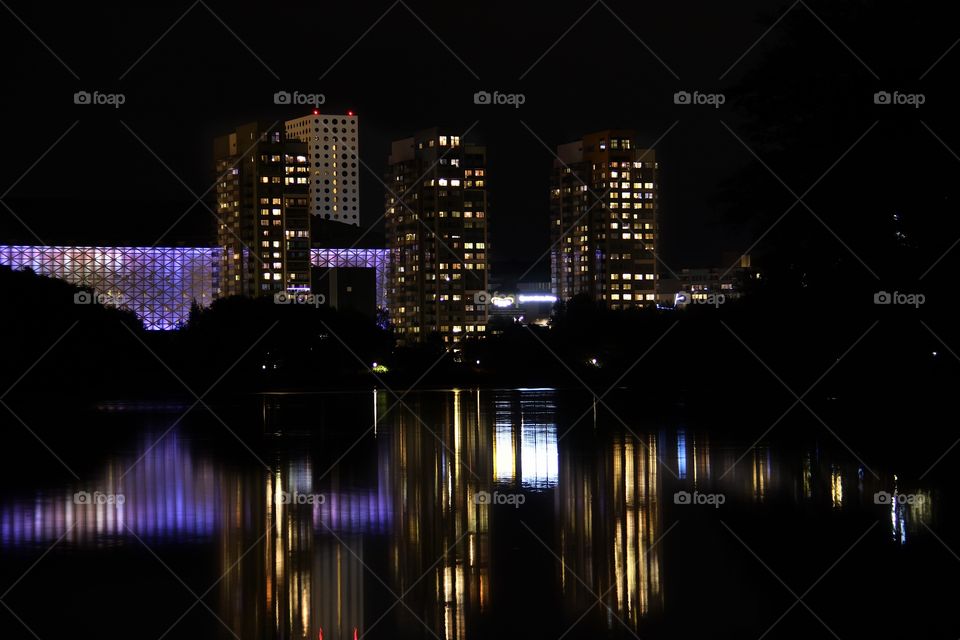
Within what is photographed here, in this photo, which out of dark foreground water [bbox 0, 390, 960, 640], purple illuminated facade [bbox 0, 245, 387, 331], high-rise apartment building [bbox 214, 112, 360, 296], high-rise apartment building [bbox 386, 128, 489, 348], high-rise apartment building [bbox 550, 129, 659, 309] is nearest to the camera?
dark foreground water [bbox 0, 390, 960, 640]

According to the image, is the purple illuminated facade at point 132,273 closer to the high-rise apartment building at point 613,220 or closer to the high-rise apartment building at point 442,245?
the high-rise apartment building at point 442,245

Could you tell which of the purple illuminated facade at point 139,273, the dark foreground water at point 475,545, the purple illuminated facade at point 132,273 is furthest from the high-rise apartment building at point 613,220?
the dark foreground water at point 475,545

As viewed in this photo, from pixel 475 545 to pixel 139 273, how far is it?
151 metres

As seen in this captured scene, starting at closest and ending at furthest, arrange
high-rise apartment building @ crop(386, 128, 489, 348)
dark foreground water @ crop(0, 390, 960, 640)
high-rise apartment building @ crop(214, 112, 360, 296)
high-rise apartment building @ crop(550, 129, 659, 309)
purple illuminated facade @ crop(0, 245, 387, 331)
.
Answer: dark foreground water @ crop(0, 390, 960, 640) → purple illuminated facade @ crop(0, 245, 387, 331) → high-rise apartment building @ crop(214, 112, 360, 296) → high-rise apartment building @ crop(386, 128, 489, 348) → high-rise apartment building @ crop(550, 129, 659, 309)

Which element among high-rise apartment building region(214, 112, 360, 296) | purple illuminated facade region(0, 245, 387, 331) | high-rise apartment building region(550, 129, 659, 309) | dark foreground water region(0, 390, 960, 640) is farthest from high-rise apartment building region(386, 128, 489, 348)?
dark foreground water region(0, 390, 960, 640)

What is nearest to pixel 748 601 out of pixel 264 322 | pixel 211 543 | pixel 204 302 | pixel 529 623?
pixel 529 623

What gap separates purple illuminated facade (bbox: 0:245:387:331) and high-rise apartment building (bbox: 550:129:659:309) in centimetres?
3689

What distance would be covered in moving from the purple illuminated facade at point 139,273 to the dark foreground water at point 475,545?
137m

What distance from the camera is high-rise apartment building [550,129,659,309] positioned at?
180875mm

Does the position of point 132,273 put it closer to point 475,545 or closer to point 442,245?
point 442,245

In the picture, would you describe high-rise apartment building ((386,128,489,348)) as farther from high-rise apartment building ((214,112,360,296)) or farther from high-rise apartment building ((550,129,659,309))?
high-rise apartment building ((550,129,659,309))

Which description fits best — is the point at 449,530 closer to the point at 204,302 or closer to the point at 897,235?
the point at 897,235

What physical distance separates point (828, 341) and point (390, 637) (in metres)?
22.9

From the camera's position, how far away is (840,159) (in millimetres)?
26047
